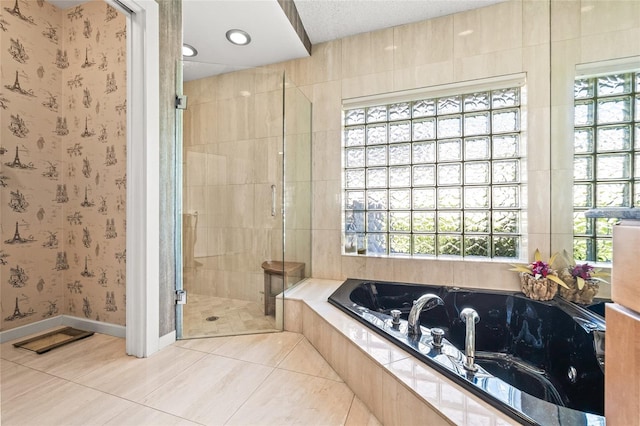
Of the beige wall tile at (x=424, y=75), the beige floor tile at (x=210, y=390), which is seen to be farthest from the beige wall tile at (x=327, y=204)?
the beige floor tile at (x=210, y=390)

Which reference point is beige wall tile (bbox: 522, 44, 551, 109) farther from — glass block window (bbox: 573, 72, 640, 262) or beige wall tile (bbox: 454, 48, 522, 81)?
glass block window (bbox: 573, 72, 640, 262)

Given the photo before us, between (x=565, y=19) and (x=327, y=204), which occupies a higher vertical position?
(x=565, y=19)

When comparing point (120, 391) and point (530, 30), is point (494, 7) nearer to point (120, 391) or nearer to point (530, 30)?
point (530, 30)

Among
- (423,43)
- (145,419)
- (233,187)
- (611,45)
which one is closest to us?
(145,419)

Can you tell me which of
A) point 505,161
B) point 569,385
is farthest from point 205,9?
point 569,385

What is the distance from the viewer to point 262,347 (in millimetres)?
1734

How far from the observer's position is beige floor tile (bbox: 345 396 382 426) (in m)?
1.11

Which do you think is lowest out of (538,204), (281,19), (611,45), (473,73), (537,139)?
(538,204)

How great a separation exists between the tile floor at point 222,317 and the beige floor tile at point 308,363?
378 millimetres

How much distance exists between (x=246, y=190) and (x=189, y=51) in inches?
57.4

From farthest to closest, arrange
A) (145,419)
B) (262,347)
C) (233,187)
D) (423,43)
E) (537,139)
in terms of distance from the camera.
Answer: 1. (233,187)
2. (423,43)
3. (537,139)
4. (262,347)
5. (145,419)

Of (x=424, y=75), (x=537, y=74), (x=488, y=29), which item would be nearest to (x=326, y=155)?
(x=424, y=75)

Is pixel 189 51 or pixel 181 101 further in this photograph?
pixel 189 51

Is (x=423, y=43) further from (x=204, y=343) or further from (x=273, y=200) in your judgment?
(x=204, y=343)
